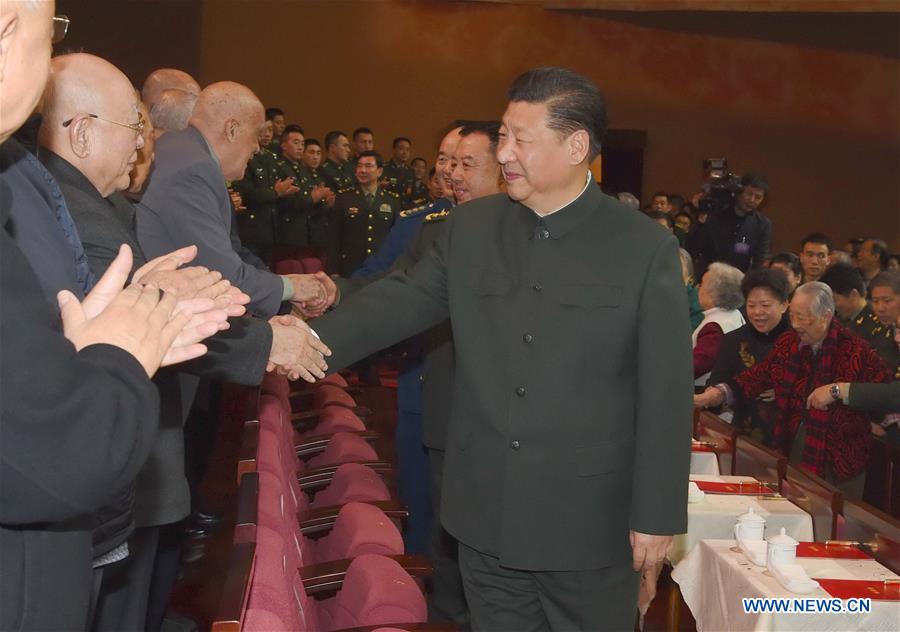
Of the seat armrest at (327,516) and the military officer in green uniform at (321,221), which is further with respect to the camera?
the military officer in green uniform at (321,221)

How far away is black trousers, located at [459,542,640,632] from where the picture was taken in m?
2.38

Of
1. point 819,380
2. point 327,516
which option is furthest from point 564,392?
point 819,380

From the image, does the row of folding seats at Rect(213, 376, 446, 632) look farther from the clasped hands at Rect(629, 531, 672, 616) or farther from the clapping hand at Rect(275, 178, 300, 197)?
the clapping hand at Rect(275, 178, 300, 197)

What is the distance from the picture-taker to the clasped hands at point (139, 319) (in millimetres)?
1347

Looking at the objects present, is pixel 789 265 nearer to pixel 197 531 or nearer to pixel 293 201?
pixel 197 531

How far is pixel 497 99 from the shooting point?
15.1m

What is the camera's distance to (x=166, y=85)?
14.7 ft

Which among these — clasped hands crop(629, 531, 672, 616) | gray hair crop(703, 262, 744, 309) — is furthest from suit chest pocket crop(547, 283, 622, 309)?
gray hair crop(703, 262, 744, 309)

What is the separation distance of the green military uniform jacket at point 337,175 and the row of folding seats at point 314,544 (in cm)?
715

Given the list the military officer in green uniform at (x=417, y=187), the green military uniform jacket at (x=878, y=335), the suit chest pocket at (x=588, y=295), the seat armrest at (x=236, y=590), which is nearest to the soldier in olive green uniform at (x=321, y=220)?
the military officer in green uniform at (x=417, y=187)

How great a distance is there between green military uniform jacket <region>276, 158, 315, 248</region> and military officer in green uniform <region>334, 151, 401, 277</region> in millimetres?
388

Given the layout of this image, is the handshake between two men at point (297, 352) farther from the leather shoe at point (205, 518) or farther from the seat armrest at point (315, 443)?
the seat armrest at point (315, 443)

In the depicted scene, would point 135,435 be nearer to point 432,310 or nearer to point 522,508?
point 522,508

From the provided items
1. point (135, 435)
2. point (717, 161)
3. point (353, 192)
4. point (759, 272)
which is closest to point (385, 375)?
point (353, 192)
